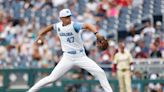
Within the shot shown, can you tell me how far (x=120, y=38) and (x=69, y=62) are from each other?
8951 mm

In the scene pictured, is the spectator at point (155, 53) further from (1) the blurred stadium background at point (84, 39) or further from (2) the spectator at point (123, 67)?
(2) the spectator at point (123, 67)

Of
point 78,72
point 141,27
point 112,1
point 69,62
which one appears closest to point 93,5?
point 112,1

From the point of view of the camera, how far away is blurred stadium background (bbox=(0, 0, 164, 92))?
1716 cm

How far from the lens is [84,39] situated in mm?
20422

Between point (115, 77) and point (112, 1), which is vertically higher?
point (112, 1)

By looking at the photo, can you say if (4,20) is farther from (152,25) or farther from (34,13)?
(152,25)

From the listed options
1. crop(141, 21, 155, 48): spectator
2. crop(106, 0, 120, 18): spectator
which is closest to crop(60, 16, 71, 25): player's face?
crop(141, 21, 155, 48): spectator

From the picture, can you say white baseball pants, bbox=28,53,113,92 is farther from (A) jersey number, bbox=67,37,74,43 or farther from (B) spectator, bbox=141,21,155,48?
(B) spectator, bbox=141,21,155,48

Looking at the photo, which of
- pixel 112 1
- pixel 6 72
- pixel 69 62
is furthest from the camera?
pixel 112 1

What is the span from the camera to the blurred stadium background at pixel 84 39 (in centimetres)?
1716

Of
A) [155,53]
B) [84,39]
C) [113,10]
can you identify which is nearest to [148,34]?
[155,53]

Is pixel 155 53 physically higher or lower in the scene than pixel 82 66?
lower

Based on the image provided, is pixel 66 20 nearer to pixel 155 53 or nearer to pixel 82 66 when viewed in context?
pixel 82 66

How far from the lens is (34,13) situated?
75.6 feet
